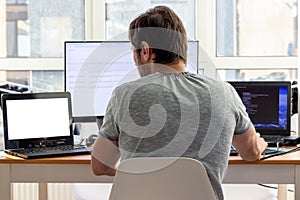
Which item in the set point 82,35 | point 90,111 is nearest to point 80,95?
point 90,111

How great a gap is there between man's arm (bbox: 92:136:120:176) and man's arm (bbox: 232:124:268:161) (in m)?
0.41

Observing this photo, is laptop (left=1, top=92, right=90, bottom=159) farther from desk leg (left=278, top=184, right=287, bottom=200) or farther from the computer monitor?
desk leg (left=278, top=184, right=287, bottom=200)

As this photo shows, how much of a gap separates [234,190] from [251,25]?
1.03m

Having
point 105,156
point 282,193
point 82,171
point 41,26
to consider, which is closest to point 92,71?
point 82,171

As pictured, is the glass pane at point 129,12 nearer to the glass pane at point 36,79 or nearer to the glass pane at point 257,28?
the glass pane at point 257,28

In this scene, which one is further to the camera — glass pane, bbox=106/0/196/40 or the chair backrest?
glass pane, bbox=106/0/196/40

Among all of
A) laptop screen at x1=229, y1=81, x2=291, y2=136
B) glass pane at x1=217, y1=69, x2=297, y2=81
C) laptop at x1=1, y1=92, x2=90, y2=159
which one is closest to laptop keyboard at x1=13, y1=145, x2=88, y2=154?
laptop at x1=1, y1=92, x2=90, y2=159

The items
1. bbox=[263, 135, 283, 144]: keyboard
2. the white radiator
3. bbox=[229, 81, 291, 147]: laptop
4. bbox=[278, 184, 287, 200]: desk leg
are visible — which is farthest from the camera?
the white radiator

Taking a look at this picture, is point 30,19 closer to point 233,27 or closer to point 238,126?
point 233,27

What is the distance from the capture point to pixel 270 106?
2832mm

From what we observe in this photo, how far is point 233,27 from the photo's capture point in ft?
11.4

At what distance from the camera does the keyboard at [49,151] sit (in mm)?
2453

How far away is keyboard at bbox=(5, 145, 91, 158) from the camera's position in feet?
8.05

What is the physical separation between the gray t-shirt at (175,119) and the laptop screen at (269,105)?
975 millimetres
